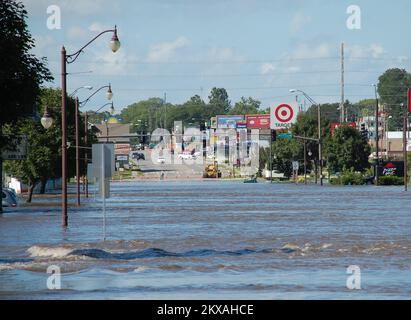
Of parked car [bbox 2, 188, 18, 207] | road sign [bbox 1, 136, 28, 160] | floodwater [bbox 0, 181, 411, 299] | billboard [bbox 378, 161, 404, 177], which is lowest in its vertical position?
floodwater [bbox 0, 181, 411, 299]

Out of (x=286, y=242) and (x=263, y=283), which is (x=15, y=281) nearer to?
(x=263, y=283)

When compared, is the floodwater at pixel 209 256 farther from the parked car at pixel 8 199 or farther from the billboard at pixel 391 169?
the billboard at pixel 391 169

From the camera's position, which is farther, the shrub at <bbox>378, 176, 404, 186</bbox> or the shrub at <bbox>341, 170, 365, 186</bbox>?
the shrub at <bbox>341, 170, 365, 186</bbox>

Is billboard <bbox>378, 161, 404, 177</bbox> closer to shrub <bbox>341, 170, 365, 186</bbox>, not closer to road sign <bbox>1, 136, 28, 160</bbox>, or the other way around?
shrub <bbox>341, 170, 365, 186</bbox>

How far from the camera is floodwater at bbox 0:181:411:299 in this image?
887 inches

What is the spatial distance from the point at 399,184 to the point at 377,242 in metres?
100

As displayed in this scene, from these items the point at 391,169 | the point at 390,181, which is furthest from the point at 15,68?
the point at 391,169

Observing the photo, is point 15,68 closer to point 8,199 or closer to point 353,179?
point 8,199

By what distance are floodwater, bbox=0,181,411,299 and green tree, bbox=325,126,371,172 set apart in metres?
95.5

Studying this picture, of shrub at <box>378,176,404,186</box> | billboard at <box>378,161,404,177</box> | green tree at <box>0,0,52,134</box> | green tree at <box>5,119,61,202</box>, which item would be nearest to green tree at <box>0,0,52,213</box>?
green tree at <box>0,0,52,134</box>

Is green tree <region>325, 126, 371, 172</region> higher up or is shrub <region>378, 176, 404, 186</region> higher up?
green tree <region>325, 126, 371, 172</region>

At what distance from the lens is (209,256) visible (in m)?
31.5
